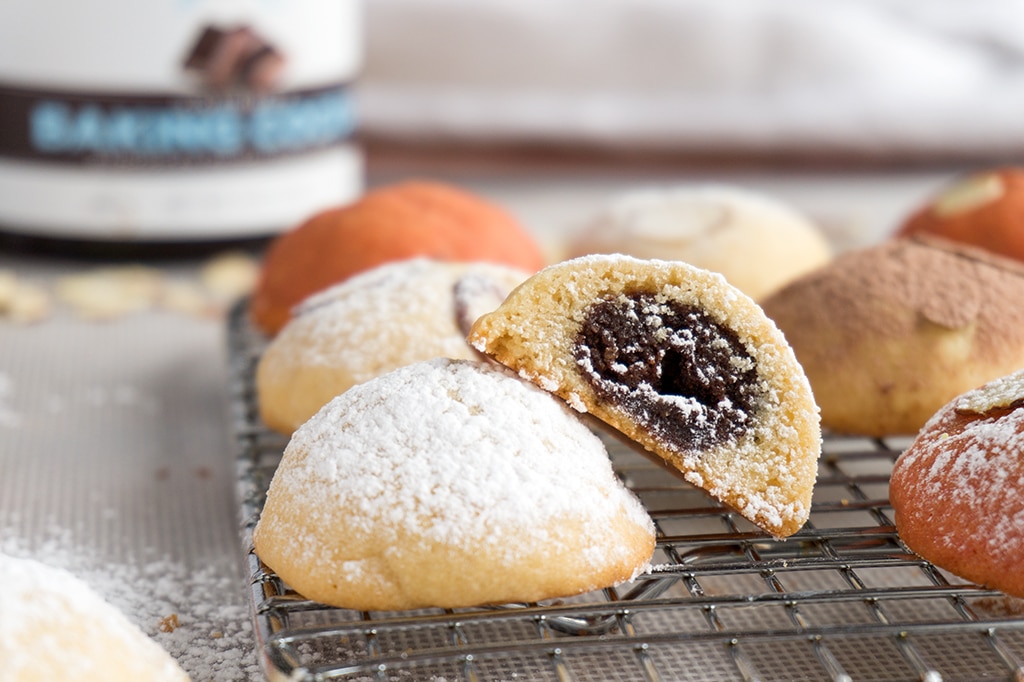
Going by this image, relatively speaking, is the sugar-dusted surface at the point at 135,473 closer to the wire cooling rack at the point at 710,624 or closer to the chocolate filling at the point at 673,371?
the wire cooling rack at the point at 710,624

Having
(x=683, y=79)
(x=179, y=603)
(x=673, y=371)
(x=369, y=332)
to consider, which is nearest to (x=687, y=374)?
(x=673, y=371)

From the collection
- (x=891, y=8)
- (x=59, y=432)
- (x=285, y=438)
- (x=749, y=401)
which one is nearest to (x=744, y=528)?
(x=749, y=401)

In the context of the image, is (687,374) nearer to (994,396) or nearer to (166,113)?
(994,396)

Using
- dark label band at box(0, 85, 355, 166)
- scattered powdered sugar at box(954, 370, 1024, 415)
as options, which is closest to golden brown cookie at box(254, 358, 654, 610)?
scattered powdered sugar at box(954, 370, 1024, 415)

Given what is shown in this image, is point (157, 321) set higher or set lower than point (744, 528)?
lower

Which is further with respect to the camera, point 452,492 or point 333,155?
point 333,155

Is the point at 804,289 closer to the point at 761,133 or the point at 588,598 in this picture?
the point at 588,598
